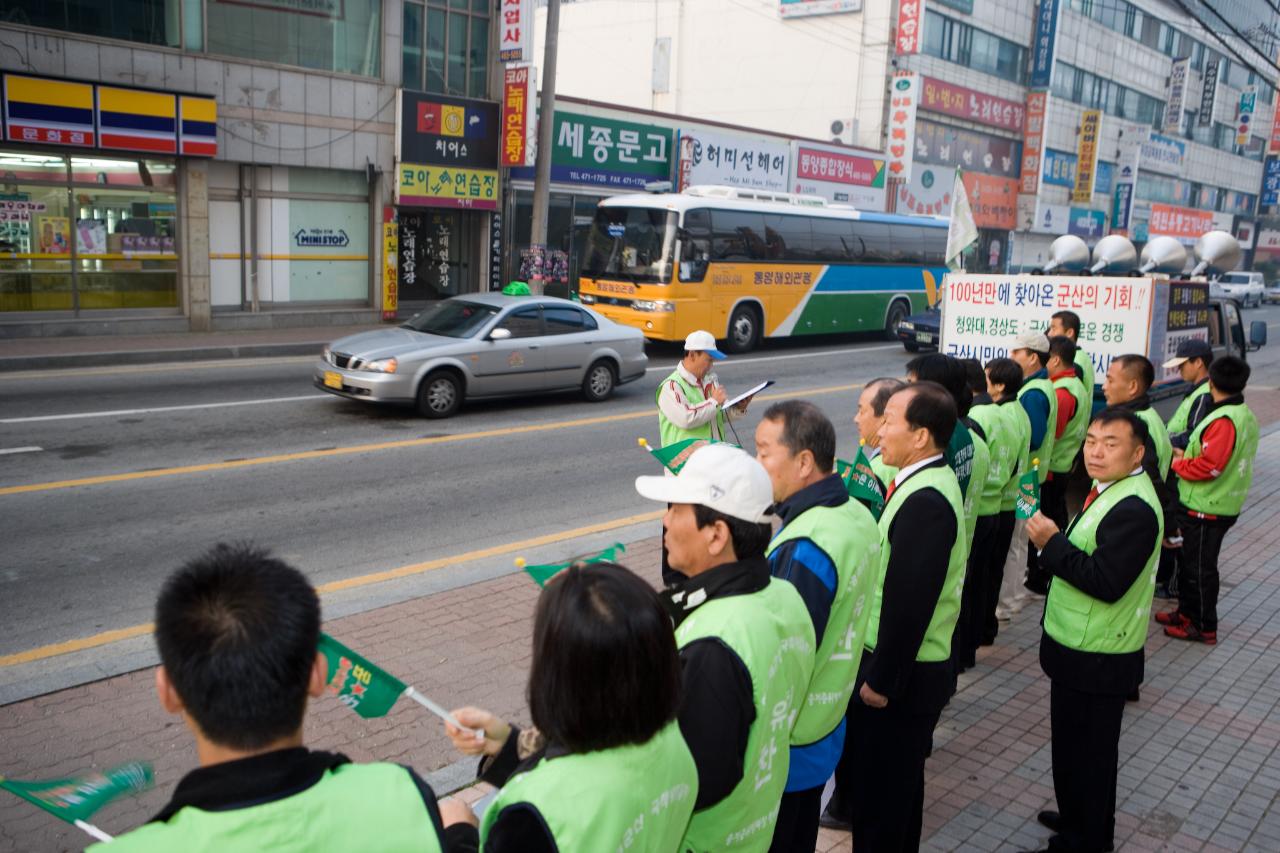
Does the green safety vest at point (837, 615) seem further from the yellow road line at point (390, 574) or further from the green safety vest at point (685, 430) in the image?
the green safety vest at point (685, 430)

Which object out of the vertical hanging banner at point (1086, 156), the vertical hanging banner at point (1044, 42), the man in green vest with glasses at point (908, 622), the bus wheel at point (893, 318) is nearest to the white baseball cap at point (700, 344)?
the man in green vest with glasses at point (908, 622)

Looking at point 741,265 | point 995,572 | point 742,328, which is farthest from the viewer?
point 742,328

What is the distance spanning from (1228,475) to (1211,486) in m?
0.13

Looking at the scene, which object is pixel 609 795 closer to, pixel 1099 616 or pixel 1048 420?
pixel 1099 616

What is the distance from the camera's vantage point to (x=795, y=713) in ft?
8.95

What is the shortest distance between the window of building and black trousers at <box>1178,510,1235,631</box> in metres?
19.4

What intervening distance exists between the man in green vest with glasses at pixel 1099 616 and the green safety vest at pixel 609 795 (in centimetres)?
252

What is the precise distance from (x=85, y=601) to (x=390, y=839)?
19.6 ft

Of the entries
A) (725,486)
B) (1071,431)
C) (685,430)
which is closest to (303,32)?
(685,430)

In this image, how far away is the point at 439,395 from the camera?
43.2 ft

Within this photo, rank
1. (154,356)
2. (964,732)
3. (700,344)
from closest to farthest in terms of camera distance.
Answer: (964,732)
(700,344)
(154,356)

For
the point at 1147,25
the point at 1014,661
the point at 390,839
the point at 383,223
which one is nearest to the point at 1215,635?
the point at 1014,661

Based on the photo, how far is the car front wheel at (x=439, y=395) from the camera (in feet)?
42.5

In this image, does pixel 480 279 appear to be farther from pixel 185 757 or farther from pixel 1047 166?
pixel 1047 166
